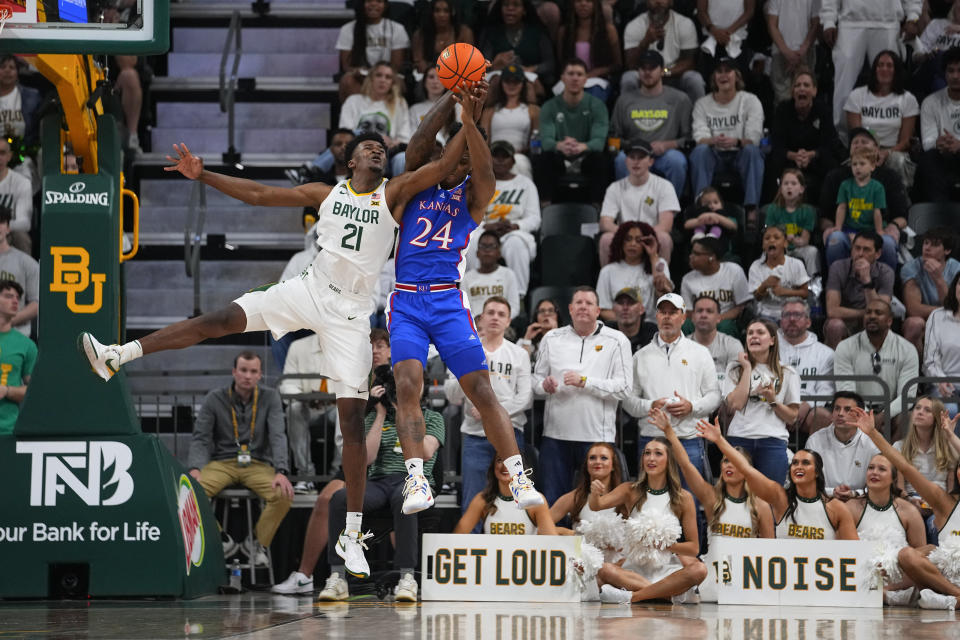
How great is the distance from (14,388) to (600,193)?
6.37m

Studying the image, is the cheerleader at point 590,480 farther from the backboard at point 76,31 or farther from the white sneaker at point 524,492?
the backboard at point 76,31

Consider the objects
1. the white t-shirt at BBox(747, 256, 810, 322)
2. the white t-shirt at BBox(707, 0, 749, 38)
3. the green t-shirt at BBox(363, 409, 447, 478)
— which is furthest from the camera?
the white t-shirt at BBox(707, 0, 749, 38)

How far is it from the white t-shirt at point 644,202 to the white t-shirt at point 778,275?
1144 mm

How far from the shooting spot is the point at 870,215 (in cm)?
1280

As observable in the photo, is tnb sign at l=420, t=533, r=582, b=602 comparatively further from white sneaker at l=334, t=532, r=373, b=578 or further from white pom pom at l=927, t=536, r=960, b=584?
white pom pom at l=927, t=536, r=960, b=584

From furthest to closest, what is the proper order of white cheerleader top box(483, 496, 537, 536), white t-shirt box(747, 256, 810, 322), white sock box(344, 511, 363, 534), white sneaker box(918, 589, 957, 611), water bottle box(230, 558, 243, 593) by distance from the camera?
1. white t-shirt box(747, 256, 810, 322)
2. water bottle box(230, 558, 243, 593)
3. white cheerleader top box(483, 496, 537, 536)
4. white sneaker box(918, 589, 957, 611)
5. white sock box(344, 511, 363, 534)

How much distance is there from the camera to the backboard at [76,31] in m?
7.68

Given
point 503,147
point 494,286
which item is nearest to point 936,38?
point 503,147

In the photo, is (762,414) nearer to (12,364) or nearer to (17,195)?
(12,364)

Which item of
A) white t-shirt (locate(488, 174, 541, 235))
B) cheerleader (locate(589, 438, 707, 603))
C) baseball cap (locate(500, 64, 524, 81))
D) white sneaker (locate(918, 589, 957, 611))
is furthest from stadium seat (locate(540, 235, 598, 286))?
white sneaker (locate(918, 589, 957, 611))

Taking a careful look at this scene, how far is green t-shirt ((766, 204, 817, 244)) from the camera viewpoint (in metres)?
12.9

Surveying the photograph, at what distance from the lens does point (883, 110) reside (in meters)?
14.1

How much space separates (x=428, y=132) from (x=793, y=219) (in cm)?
641

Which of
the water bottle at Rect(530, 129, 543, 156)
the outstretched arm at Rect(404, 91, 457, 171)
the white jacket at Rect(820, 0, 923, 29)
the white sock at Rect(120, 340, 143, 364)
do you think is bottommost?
the white sock at Rect(120, 340, 143, 364)
